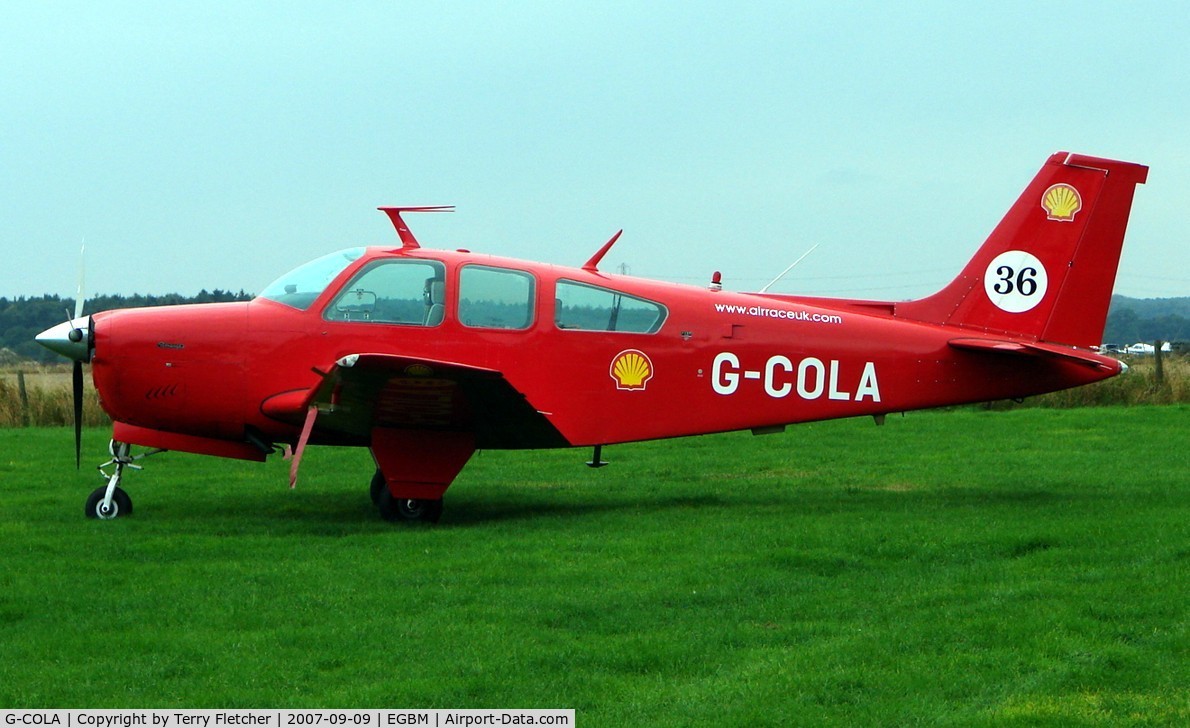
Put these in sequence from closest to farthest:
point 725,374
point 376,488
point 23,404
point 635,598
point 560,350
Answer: point 635,598 < point 560,350 < point 725,374 < point 376,488 < point 23,404

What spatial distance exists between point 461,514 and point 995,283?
5.40 metres

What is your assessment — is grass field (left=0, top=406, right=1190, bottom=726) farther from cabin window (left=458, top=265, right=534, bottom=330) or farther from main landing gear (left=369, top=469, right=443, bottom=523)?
cabin window (left=458, top=265, right=534, bottom=330)

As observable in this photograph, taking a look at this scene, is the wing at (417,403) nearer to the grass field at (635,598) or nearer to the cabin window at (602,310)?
the grass field at (635,598)

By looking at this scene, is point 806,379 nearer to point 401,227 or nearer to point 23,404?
point 401,227

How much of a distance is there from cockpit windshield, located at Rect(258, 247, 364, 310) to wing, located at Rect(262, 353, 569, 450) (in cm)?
82

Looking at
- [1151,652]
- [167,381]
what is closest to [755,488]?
[167,381]

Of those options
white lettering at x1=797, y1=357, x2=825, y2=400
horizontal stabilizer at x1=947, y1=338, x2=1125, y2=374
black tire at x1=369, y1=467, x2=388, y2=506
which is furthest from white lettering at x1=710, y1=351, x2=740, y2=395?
black tire at x1=369, y1=467, x2=388, y2=506

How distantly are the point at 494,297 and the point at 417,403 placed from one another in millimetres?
1229

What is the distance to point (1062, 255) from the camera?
1177cm

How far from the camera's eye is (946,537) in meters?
9.23

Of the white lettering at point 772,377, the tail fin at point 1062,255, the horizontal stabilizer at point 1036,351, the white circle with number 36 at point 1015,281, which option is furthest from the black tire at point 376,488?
the white circle with number 36 at point 1015,281

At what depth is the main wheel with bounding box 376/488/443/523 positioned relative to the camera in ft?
35.6

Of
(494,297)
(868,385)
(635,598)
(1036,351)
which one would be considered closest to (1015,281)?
(1036,351)
